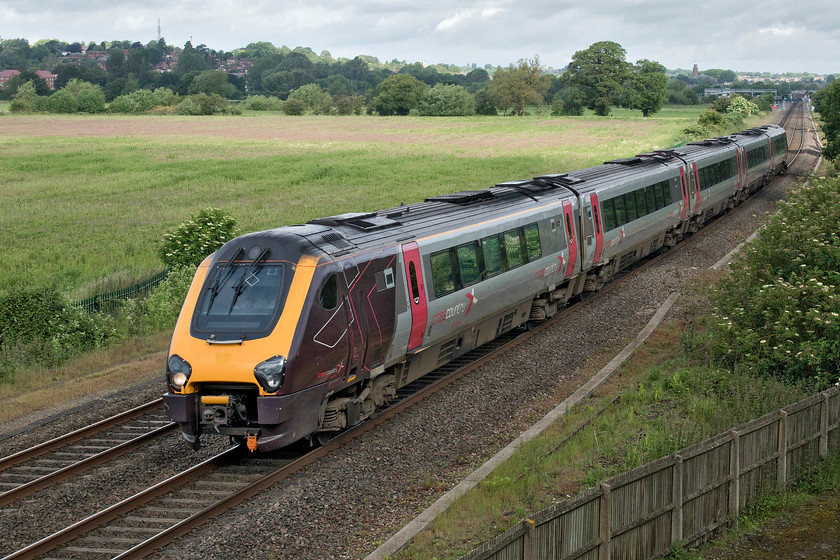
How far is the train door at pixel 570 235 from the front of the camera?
19.8 meters

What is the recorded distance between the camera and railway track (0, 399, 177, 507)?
1152 centimetres

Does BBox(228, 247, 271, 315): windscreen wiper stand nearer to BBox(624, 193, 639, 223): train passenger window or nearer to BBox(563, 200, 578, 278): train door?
BBox(563, 200, 578, 278): train door

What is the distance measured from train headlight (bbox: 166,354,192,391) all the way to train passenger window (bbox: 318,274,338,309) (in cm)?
192

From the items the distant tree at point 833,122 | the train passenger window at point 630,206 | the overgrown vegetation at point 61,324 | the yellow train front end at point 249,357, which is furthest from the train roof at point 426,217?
the distant tree at point 833,122

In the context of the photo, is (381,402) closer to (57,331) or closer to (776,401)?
(776,401)

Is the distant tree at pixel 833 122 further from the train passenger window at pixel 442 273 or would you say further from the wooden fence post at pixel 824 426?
the wooden fence post at pixel 824 426

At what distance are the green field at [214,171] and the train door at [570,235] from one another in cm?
1276

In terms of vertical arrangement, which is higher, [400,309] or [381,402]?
[400,309]

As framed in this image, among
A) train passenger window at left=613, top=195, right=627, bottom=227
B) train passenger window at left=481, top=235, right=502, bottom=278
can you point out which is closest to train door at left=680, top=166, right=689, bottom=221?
train passenger window at left=613, top=195, right=627, bottom=227

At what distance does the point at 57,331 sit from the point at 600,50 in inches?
4685

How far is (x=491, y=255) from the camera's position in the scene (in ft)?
54.0

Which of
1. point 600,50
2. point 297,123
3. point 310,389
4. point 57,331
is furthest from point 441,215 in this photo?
point 600,50

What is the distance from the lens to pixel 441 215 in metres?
15.8

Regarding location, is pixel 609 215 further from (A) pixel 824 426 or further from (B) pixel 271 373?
(B) pixel 271 373
